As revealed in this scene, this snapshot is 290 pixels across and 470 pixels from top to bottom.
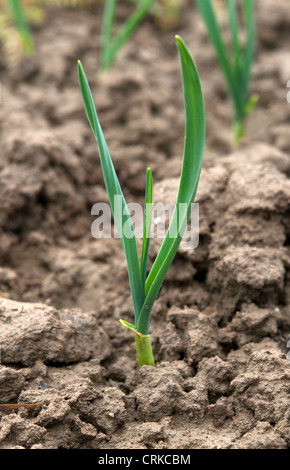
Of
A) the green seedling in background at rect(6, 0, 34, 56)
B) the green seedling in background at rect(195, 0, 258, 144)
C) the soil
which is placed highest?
the green seedling in background at rect(6, 0, 34, 56)

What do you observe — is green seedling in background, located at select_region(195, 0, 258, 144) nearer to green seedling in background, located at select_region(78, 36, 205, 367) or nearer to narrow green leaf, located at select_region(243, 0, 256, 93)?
narrow green leaf, located at select_region(243, 0, 256, 93)

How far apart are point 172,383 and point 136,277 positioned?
0.27 metres

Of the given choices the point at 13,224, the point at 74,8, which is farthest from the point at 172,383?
the point at 74,8

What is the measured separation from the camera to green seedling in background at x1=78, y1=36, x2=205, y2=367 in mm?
1261

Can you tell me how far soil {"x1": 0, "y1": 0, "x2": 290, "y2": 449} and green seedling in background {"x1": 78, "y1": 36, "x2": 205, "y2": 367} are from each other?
7.6 inches

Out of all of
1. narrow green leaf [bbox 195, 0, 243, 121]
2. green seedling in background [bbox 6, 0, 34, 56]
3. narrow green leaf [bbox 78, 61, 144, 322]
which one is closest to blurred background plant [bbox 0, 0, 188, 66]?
green seedling in background [bbox 6, 0, 34, 56]

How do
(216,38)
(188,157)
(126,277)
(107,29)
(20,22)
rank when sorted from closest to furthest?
(188,157), (126,277), (216,38), (107,29), (20,22)

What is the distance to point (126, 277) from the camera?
71.1 inches

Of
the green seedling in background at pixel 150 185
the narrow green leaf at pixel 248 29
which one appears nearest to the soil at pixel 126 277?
the green seedling in background at pixel 150 185

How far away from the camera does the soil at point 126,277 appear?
1.36m

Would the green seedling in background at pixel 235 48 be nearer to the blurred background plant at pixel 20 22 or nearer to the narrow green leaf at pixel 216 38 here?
the narrow green leaf at pixel 216 38

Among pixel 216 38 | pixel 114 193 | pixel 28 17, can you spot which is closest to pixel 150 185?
pixel 114 193

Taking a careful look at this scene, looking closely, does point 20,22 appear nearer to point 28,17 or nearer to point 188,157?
point 28,17

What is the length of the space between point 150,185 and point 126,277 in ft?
1.72
